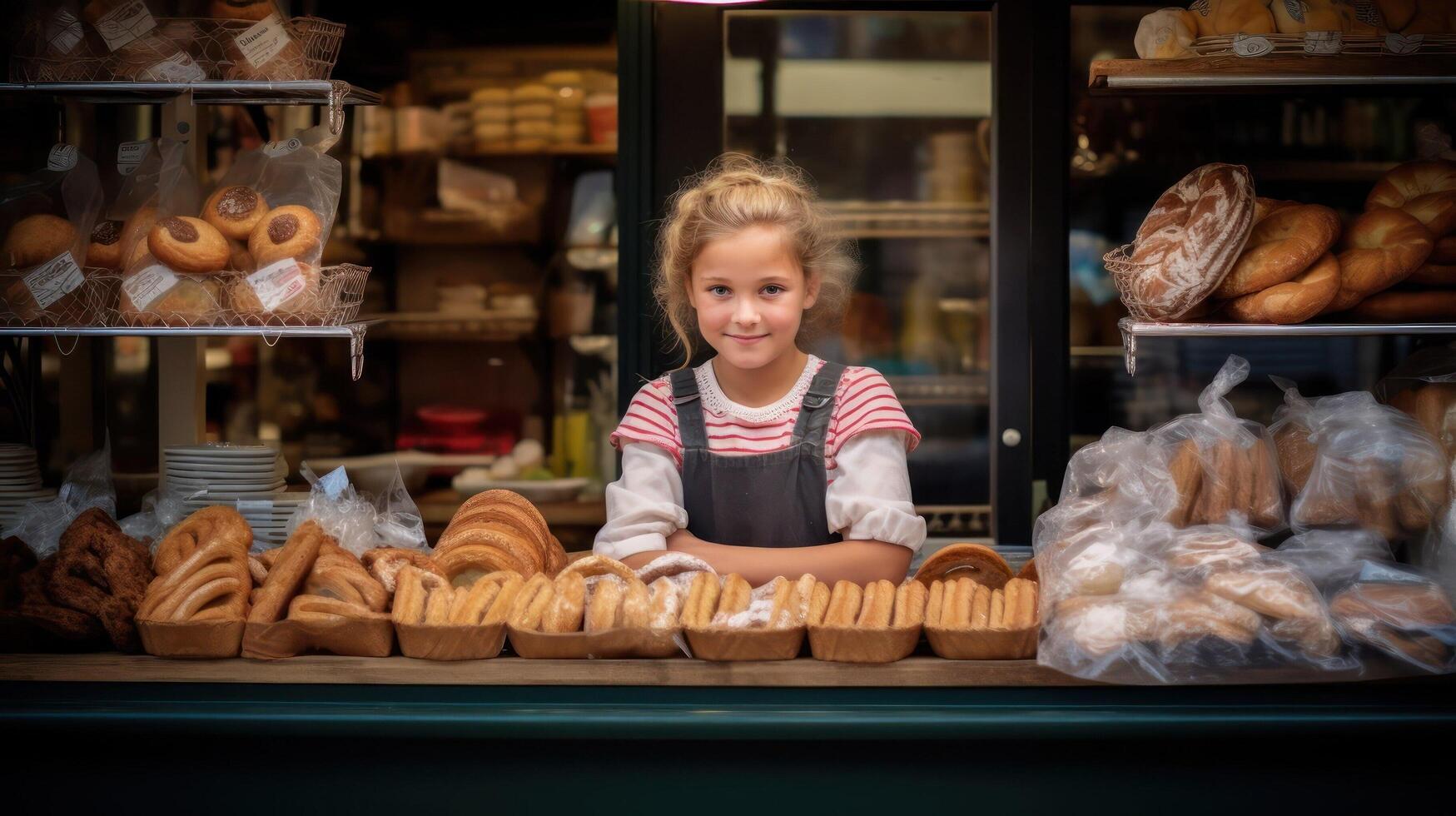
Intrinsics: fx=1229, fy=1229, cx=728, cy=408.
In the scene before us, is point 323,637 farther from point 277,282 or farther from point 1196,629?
point 1196,629

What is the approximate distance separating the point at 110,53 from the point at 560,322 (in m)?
2.20

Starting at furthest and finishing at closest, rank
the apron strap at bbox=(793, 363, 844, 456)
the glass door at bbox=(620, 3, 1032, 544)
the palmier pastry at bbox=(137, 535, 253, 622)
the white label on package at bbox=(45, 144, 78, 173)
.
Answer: the glass door at bbox=(620, 3, 1032, 544), the white label on package at bbox=(45, 144, 78, 173), the apron strap at bbox=(793, 363, 844, 456), the palmier pastry at bbox=(137, 535, 253, 622)

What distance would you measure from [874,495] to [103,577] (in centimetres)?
124

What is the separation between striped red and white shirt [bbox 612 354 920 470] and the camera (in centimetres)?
214

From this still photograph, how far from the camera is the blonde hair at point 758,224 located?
6.69ft

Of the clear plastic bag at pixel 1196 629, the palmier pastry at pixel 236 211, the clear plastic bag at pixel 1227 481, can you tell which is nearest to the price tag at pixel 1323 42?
the clear plastic bag at pixel 1227 481

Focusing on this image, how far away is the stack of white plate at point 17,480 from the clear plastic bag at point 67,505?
4.5 inches

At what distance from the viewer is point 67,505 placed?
2.41m

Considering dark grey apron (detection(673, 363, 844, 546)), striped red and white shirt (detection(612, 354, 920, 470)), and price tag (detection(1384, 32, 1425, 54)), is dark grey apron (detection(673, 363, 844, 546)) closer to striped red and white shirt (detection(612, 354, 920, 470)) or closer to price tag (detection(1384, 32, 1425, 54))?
striped red and white shirt (detection(612, 354, 920, 470))

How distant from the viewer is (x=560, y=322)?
4562 millimetres

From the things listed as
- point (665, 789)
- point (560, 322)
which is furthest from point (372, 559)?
point (560, 322)

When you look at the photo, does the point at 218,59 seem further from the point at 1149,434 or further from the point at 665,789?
the point at 1149,434

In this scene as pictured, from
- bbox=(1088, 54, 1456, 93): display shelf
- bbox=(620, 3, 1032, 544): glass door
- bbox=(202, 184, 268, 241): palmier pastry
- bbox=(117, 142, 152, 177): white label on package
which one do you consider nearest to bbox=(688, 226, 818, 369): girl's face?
bbox=(1088, 54, 1456, 93): display shelf

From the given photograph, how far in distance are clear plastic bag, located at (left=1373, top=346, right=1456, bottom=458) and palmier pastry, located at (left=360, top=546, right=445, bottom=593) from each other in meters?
1.68
